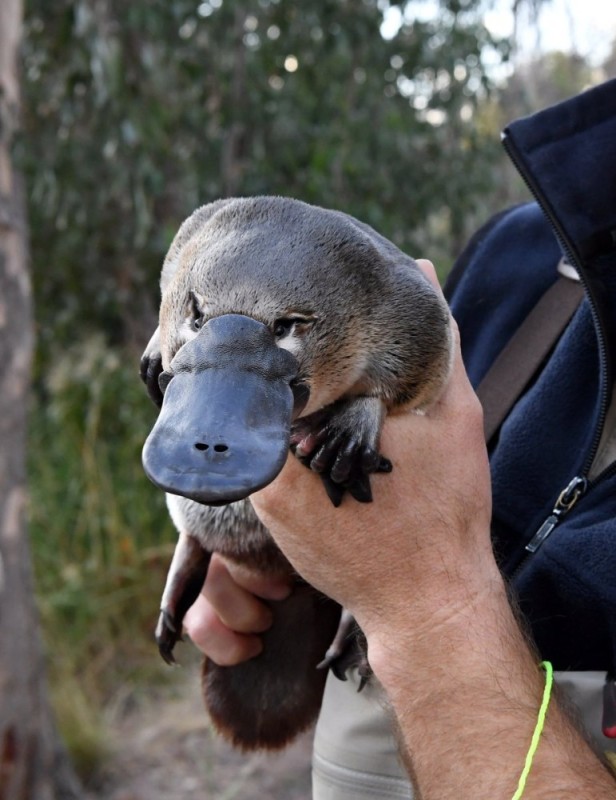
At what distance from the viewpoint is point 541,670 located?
3.56 ft

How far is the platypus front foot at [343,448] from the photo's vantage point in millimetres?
1056

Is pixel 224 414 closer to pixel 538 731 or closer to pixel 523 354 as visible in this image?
pixel 538 731

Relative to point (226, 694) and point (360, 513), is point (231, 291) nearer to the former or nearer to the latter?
point (360, 513)

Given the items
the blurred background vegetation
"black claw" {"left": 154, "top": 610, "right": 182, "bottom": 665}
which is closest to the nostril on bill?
"black claw" {"left": 154, "top": 610, "right": 182, "bottom": 665}

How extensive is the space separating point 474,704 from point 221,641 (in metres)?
0.53

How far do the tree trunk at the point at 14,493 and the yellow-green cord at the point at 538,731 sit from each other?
73.1 inches

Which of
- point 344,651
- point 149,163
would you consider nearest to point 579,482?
point 344,651

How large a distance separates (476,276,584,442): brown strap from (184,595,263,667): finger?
49 centimetres

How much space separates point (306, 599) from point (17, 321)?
148 cm

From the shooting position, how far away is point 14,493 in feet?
8.55

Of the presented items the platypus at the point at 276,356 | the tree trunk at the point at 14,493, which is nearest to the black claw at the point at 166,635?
the platypus at the point at 276,356

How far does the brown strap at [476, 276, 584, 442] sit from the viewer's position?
4.42 feet

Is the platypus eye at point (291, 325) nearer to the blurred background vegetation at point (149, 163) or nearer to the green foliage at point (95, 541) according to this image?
the blurred background vegetation at point (149, 163)

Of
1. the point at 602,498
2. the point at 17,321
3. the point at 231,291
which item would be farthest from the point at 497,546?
the point at 17,321
